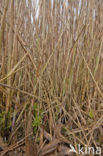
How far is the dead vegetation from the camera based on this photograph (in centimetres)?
60

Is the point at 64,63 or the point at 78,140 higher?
the point at 64,63

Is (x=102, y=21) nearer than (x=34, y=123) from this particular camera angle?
No

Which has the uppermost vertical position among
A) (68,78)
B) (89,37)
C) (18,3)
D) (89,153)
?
(18,3)

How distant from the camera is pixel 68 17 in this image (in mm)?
745

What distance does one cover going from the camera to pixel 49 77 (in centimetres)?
73

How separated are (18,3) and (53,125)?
0.51m

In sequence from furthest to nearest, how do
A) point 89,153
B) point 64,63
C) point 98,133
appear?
point 64,63
point 98,133
point 89,153

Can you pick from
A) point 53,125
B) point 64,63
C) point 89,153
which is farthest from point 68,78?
point 89,153

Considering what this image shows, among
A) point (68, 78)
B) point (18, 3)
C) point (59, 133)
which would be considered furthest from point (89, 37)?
point (59, 133)

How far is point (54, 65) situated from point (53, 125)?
10.5 inches

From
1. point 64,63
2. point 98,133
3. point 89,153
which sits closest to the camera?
point 89,153

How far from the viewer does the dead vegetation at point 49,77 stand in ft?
1.97

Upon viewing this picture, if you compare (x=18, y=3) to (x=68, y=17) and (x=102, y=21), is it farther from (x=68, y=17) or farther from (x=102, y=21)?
(x=102, y=21)

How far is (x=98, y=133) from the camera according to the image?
0.70 m
